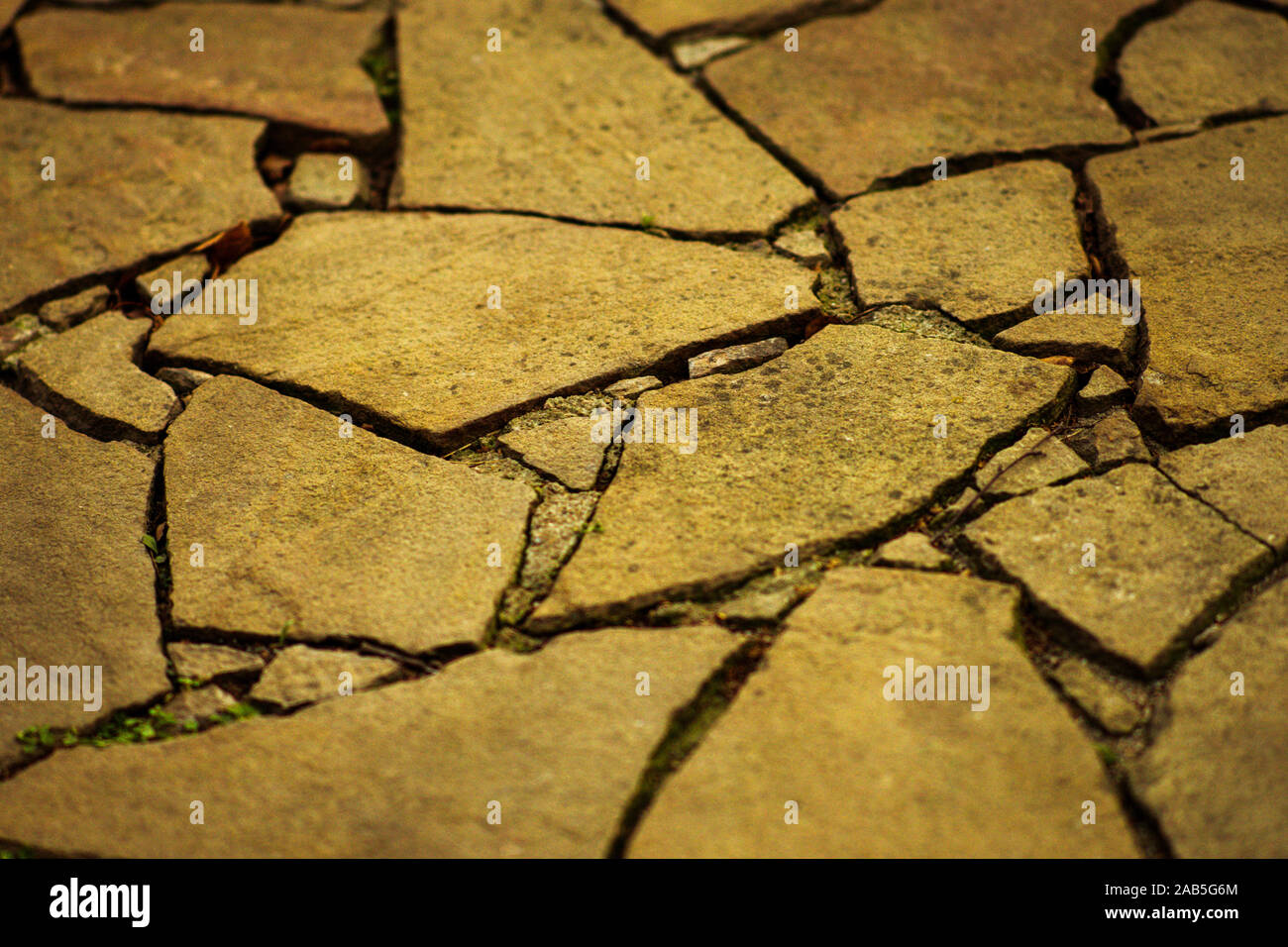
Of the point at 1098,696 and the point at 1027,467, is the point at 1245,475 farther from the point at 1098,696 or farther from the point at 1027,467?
the point at 1098,696

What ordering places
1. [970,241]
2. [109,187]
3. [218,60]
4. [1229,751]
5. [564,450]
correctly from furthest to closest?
[218,60] → [109,187] → [970,241] → [564,450] → [1229,751]

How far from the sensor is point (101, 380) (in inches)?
76.5

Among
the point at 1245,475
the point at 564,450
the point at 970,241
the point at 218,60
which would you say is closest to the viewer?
the point at 1245,475

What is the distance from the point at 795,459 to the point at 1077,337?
2.01 feet

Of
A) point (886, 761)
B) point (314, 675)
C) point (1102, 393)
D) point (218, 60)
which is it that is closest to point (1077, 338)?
point (1102, 393)

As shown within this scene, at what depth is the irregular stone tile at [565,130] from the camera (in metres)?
2.26

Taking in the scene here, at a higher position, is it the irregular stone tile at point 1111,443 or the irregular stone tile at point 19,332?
the irregular stone tile at point 19,332

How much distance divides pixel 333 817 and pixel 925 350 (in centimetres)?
128

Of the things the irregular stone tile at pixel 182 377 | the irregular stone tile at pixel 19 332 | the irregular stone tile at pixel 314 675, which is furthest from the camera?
the irregular stone tile at pixel 19 332

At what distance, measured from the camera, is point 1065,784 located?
4.13 ft

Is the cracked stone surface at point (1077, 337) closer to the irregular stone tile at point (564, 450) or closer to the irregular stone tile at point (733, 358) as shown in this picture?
the irregular stone tile at point (733, 358)

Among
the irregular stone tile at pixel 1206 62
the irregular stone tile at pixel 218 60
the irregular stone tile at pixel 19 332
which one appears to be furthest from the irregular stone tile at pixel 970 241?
the irregular stone tile at pixel 19 332

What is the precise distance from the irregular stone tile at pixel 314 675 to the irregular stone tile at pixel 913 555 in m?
0.76

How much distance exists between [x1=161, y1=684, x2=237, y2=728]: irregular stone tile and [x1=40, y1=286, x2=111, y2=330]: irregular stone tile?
3.40ft
